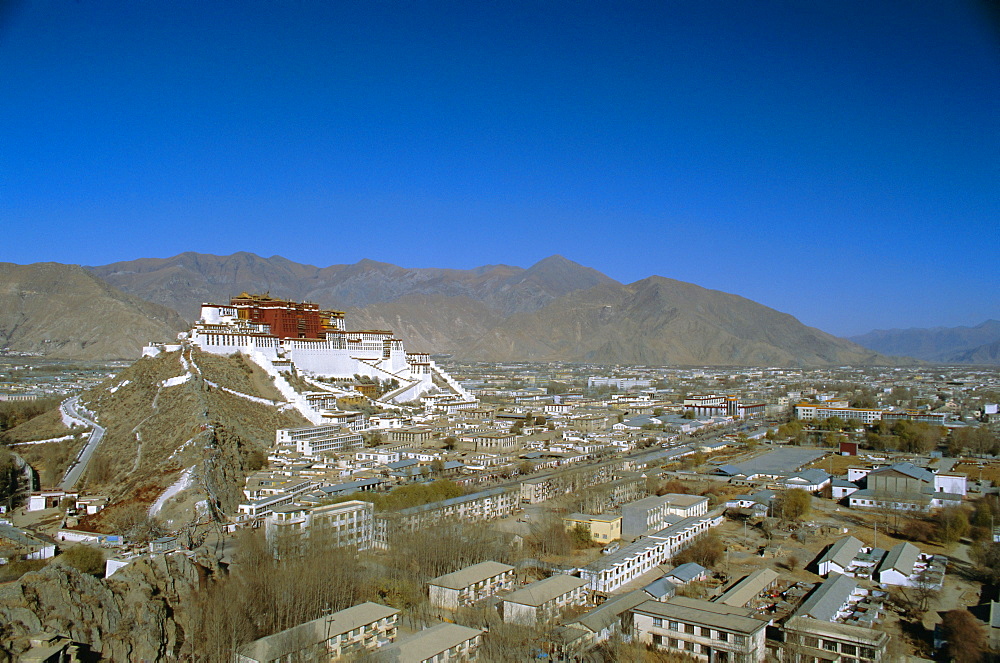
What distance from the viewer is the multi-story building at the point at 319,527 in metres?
14.9

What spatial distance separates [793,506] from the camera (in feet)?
70.2

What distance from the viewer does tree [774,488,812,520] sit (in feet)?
69.6

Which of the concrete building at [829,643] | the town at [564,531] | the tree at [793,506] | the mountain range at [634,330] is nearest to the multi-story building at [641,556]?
the town at [564,531]

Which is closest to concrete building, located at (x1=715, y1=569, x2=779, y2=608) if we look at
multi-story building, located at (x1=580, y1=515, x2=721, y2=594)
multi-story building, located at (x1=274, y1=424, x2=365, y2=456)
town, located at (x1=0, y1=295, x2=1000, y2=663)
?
town, located at (x1=0, y1=295, x2=1000, y2=663)

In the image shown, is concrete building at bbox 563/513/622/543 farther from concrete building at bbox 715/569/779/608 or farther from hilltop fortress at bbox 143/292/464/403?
hilltop fortress at bbox 143/292/464/403

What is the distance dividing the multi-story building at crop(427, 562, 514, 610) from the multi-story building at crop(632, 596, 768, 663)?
112 inches

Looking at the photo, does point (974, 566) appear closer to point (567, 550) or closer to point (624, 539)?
point (624, 539)

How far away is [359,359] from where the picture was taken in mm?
40344

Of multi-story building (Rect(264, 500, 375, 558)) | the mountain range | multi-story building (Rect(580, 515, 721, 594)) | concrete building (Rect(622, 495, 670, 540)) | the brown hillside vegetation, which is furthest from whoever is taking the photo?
the mountain range

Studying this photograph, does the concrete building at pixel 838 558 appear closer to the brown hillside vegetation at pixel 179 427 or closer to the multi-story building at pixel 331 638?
the multi-story building at pixel 331 638

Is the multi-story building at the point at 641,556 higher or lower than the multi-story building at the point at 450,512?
lower

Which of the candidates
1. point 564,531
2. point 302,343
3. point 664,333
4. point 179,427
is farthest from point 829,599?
point 664,333

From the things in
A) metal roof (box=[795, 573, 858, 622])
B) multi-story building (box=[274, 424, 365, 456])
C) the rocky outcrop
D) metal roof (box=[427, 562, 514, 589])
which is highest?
multi-story building (box=[274, 424, 365, 456])

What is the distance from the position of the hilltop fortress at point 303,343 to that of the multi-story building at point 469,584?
777 inches
